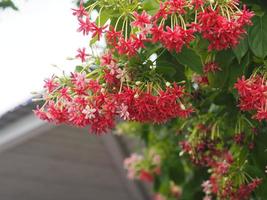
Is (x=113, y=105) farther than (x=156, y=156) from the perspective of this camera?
No

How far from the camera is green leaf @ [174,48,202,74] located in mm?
1603

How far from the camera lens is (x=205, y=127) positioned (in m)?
2.17

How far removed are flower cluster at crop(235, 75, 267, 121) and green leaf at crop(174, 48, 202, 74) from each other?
5.0 inches

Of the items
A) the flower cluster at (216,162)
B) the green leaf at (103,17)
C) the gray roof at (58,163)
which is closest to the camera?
Answer: the green leaf at (103,17)

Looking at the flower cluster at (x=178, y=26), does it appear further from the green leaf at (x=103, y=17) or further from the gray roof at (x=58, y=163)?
the gray roof at (x=58, y=163)

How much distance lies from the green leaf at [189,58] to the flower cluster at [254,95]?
13cm

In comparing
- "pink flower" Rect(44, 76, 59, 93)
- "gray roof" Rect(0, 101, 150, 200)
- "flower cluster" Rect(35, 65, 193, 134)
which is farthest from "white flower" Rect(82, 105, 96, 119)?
"gray roof" Rect(0, 101, 150, 200)

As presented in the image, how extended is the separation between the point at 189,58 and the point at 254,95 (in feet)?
0.63

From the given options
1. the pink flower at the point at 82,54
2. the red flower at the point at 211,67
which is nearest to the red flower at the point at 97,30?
the pink flower at the point at 82,54

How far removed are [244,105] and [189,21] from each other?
24 cm

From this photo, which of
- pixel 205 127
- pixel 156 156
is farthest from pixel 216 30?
pixel 156 156

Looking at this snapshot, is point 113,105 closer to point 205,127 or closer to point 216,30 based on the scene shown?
point 216,30

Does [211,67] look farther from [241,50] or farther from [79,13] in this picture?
[79,13]

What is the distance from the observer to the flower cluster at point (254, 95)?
4.95 feet
